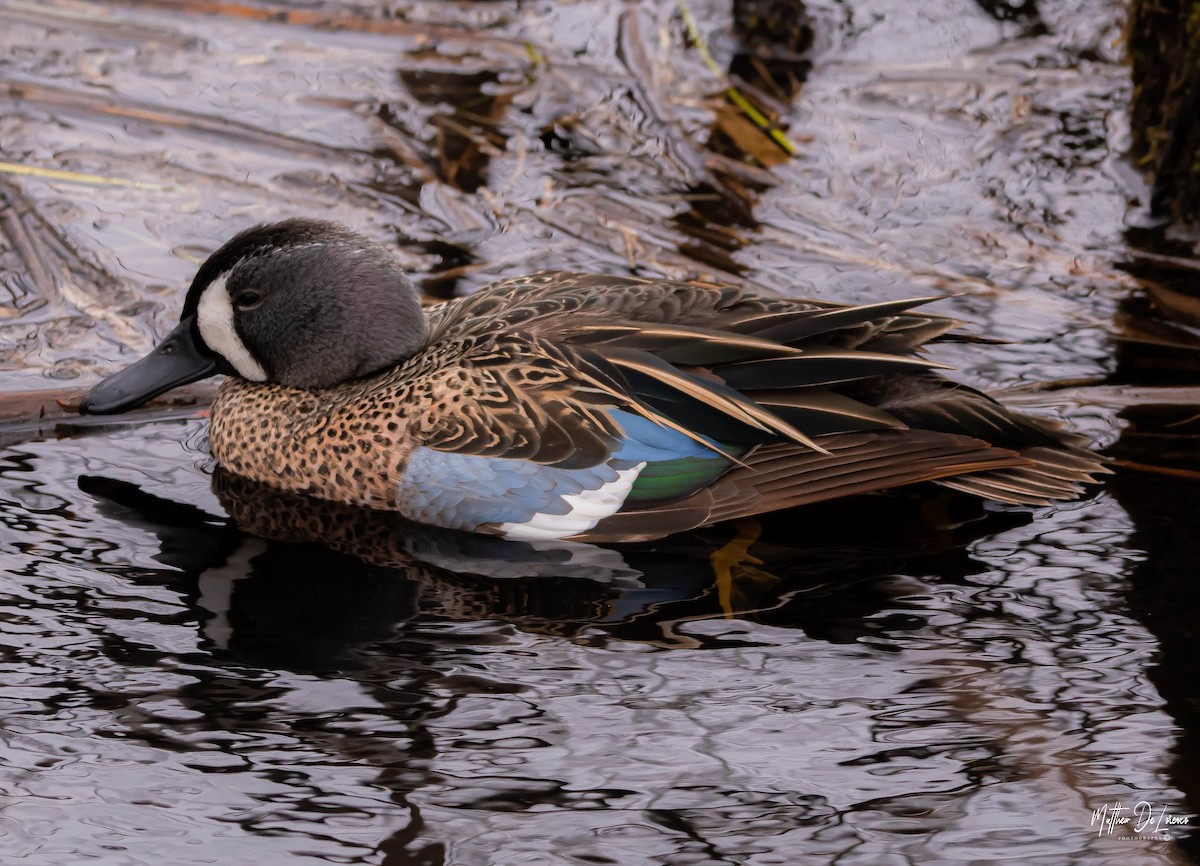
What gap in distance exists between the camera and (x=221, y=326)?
5484 millimetres

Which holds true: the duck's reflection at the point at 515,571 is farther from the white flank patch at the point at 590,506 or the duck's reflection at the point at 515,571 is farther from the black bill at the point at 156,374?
the black bill at the point at 156,374

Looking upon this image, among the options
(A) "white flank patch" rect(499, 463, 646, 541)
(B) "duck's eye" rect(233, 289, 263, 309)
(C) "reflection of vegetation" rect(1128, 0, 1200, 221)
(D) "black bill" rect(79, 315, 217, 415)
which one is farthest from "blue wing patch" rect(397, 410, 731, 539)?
(C) "reflection of vegetation" rect(1128, 0, 1200, 221)

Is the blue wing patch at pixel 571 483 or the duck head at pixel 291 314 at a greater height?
the duck head at pixel 291 314

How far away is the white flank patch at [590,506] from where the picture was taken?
5.02 m

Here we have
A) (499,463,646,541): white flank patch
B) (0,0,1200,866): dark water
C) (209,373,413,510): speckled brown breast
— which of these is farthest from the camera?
(209,373,413,510): speckled brown breast

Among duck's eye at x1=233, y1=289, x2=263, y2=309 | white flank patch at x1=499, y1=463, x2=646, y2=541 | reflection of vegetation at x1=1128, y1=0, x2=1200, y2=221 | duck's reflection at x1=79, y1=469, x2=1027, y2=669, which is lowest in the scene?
duck's reflection at x1=79, y1=469, x2=1027, y2=669

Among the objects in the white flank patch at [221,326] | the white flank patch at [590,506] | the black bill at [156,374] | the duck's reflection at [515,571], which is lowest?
the duck's reflection at [515,571]

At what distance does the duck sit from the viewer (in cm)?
504

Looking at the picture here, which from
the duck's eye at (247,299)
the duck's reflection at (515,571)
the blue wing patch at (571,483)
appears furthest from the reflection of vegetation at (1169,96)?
the duck's eye at (247,299)

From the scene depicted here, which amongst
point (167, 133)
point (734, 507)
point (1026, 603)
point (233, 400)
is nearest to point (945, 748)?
point (1026, 603)

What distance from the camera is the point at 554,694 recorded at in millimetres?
4289

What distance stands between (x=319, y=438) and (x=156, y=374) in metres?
0.63

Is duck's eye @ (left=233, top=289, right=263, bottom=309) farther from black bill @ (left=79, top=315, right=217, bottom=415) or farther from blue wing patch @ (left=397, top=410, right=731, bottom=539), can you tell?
blue wing patch @ (left=397, top=410, right=731, bottom=539)

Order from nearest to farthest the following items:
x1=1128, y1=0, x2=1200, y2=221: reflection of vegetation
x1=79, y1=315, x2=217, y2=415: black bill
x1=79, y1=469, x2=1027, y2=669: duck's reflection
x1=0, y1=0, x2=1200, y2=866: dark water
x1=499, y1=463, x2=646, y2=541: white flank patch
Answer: x1=0, y1=0, x2=1200, y2=866: dark water < x1=79, y1=469, x2=1027, y2=669: duck's reflection < x1=499, y1=463, x2=646, y2=541: white flank patch < x1=79, y1=315, x2=217, y2=415: black bill < x1=1128, y1=0, x2=1200, y2=221: reflection of vegetation
